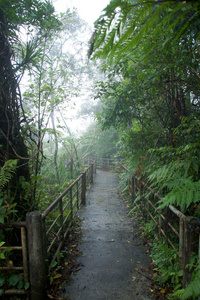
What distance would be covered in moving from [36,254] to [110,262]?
4.36 ft

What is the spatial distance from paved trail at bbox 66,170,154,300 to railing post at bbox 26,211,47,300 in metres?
0.38

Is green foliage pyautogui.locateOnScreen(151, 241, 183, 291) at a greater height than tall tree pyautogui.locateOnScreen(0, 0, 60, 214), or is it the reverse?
tall tree pyautogui.locateOnScreen(0, 0, 60, 214)

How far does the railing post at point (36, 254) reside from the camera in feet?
7.69

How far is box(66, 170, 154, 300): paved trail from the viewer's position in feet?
8.20

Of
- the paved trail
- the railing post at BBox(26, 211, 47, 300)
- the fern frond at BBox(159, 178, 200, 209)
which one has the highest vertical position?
the fern frond at BBox(159, 178, 200, 209)

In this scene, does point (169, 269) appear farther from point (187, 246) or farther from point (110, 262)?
point (110, 262)

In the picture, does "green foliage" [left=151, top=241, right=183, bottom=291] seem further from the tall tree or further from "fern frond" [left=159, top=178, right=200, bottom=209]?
the tall tree

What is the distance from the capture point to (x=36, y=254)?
237cm

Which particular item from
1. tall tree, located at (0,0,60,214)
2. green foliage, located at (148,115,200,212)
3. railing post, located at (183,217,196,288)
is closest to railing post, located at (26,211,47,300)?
tall tree, located at (0,0,60,214)

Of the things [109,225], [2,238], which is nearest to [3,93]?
[2,238]

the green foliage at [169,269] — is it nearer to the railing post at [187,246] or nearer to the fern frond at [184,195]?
the railing post at [187,246]

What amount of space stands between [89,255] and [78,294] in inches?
35.7

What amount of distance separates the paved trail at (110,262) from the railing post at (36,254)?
382 mm

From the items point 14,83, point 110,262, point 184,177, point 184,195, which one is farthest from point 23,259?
point 14,83
